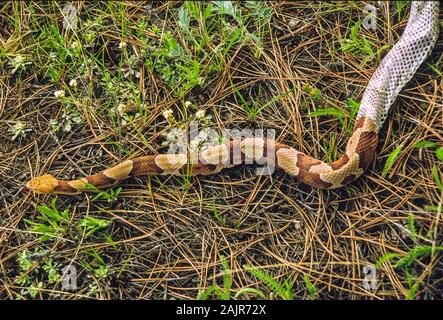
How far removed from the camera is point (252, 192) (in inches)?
142

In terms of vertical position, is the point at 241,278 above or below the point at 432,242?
below

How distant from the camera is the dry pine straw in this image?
3330 mm

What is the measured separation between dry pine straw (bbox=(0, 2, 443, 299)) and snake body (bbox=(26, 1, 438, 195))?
10 centimetres

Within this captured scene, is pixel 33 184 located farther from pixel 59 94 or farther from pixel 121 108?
pixel 121 108

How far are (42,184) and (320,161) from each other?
227cm

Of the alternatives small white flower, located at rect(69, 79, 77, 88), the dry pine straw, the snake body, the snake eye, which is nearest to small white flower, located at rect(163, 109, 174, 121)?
the dry pine straw

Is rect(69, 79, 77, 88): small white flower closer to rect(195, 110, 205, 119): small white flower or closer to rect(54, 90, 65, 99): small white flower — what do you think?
rect(54, 90, 65, 99): small white flower

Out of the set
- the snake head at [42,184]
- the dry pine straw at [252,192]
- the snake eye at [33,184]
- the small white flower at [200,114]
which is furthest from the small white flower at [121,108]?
the snake eye at [33,184]

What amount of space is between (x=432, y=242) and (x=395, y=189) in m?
0.51

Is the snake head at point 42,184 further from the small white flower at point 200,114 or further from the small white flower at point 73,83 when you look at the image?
the small white flower at point 200,114
